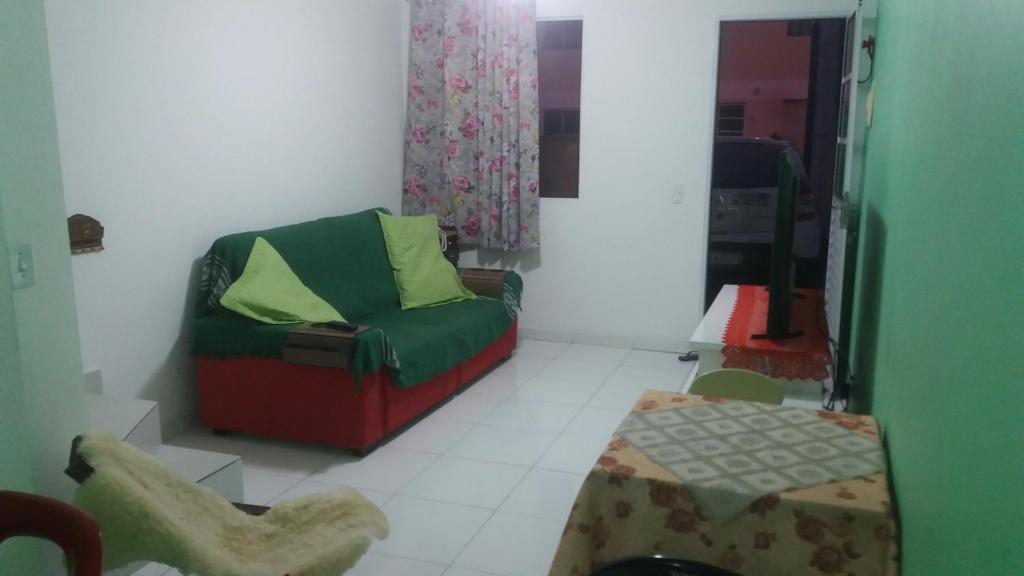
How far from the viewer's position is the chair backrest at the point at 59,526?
147 centimetres

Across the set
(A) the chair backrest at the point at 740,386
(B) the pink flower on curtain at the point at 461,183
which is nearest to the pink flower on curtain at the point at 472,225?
(B) the pink flower on curtain at the point at 461,183

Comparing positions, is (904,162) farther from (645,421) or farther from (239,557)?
(239,557)

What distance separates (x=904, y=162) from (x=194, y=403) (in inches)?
131

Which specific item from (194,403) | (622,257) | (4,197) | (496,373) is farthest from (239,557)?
(622,257)

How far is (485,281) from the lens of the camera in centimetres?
495

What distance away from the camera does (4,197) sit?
183cm

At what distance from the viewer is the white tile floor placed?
2.75m

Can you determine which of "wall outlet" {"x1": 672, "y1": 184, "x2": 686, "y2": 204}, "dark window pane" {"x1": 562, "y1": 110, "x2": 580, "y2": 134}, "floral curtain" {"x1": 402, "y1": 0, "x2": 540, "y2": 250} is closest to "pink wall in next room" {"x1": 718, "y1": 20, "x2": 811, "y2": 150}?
"wall outlet" {"x1": 672, "y1": 184, "x2": 686, "y2": 204}

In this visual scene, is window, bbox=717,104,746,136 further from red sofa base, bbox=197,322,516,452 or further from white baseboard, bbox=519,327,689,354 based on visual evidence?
red sofa base, bbox=197,322,516,452

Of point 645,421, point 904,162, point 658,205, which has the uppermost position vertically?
point 904,162

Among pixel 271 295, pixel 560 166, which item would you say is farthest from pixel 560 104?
pixel 271 295

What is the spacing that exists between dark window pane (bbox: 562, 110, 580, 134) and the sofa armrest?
1.13 m

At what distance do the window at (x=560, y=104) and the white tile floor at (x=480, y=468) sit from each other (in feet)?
4.53

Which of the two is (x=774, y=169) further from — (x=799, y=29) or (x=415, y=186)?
(x=415, y=186)
